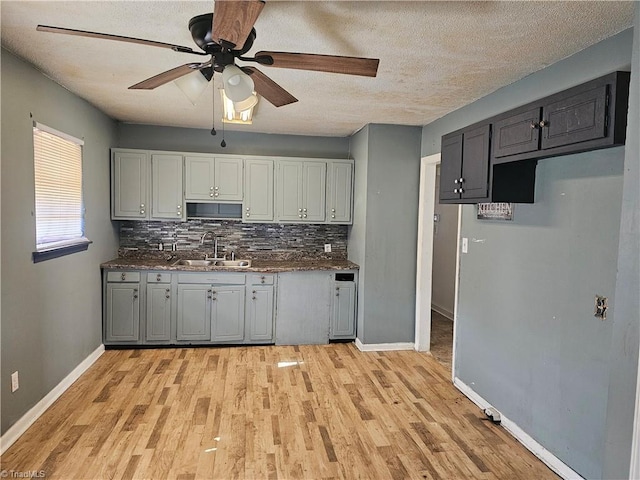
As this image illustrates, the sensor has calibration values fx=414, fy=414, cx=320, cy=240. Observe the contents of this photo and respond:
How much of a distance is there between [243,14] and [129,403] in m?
2.92

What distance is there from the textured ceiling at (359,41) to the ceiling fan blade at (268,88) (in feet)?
0.89

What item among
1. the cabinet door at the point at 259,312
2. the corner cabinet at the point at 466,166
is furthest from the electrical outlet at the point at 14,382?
the corner cabinet at the point at 466,166

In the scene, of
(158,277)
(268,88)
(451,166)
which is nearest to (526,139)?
(451,166)

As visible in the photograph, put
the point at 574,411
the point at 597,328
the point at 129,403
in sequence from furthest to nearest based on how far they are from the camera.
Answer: the point at 129,403, the point at 574,411, the point at 597,328

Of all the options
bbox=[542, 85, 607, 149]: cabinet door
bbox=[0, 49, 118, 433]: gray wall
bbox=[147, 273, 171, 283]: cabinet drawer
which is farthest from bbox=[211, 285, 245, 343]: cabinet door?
bbox=[542, 85, 607, 149]: cabinet door

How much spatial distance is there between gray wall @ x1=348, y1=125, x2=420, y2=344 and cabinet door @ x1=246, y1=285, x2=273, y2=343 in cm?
102

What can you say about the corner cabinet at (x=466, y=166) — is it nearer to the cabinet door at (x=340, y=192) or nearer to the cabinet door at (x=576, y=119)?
the cabinet door at (x=576, y=119)

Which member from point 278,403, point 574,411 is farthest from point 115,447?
point 574,411

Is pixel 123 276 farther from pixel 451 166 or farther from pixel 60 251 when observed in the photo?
pixel 451 166

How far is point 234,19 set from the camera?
4.96 ft

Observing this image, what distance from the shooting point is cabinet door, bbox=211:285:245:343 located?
14.6ft

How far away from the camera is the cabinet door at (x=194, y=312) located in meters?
4.41

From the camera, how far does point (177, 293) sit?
14.4 ft

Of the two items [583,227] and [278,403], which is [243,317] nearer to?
[278,403]
